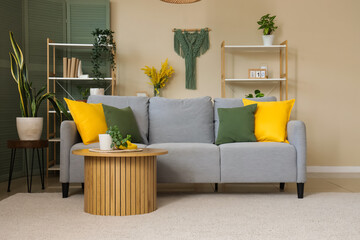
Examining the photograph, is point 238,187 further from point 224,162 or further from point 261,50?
point 261,50

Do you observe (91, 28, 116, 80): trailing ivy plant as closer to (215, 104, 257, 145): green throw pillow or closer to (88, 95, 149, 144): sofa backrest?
(88, 95, 149, 144): sofa backrest

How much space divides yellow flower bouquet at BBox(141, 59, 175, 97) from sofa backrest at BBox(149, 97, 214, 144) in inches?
42.8

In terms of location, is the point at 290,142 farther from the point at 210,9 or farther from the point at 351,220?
the point at 210,9

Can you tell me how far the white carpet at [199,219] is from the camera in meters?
2.34

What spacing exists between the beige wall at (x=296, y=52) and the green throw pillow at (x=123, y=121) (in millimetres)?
1573

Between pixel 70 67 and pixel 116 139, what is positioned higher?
pixel 70 67

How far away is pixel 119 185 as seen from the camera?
280 cm

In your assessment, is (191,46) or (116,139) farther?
(191,46)

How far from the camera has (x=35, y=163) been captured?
17.0 ft

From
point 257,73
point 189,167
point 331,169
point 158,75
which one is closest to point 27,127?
point 189,167

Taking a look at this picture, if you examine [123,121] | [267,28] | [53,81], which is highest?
[267,28]

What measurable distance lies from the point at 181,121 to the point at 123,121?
616 mm

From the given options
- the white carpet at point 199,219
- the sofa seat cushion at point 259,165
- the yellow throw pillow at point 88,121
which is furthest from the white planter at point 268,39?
the yellow throw pillow at point 88,121

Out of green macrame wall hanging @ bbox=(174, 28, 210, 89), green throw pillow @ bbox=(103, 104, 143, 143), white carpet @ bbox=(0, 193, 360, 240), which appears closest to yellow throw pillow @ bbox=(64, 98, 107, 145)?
green throw pillow @ bbox=(103, 104, 143, 143)
